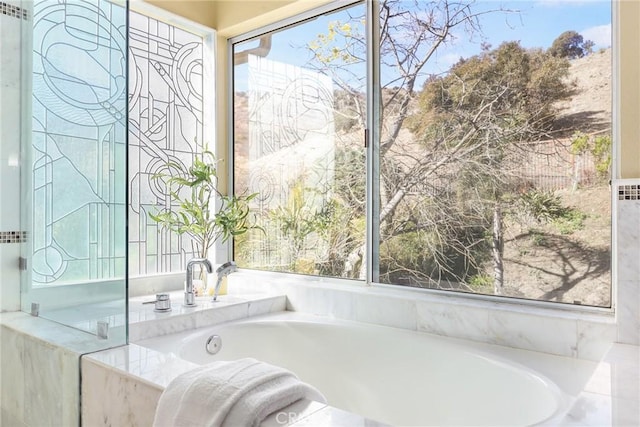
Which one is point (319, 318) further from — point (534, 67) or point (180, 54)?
point (180, 54)

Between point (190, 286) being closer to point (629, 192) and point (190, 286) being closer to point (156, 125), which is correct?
point (156, 125)

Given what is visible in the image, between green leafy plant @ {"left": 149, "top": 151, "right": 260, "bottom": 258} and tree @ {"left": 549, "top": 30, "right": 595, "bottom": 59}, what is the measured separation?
1.74 meters

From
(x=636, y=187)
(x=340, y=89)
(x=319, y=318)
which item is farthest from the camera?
(x=340, y=89)

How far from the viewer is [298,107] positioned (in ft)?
8.99

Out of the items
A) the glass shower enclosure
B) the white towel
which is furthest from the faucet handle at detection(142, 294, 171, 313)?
the white towel

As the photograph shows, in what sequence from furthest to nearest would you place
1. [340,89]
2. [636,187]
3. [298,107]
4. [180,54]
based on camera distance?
[180,54] → [298,107] → [340,89] → [636,187]

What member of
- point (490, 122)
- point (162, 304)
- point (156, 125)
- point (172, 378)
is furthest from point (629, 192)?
point (156, 125)

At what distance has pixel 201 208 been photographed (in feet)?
8.87

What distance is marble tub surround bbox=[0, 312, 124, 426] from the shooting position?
1.54 meters

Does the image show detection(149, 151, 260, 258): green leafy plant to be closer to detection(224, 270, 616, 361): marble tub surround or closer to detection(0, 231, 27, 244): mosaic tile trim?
detection(224, 270, 616, 361): marble tub surround

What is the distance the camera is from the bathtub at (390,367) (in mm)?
1623

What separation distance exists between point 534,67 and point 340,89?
1.02 metres

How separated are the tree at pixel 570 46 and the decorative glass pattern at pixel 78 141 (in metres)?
1.69

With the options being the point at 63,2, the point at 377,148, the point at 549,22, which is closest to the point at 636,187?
the point at 549,22
